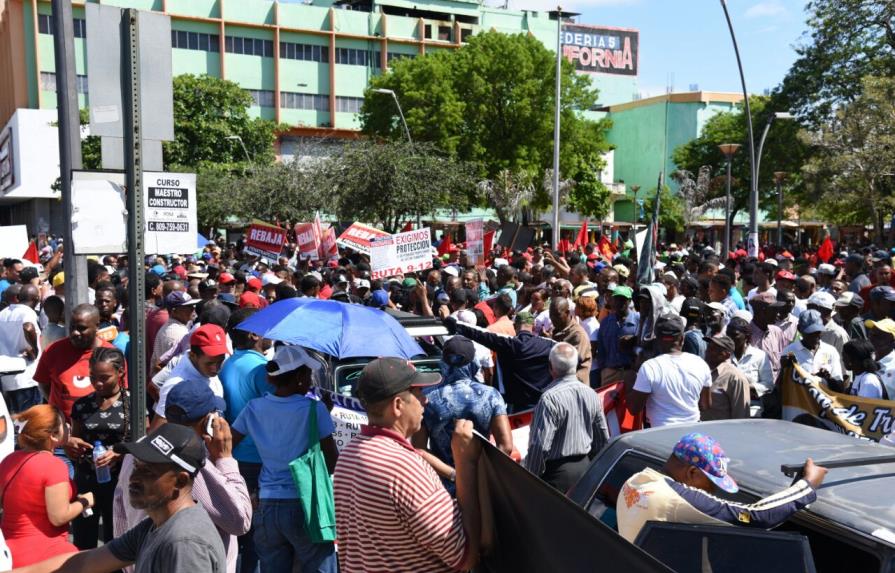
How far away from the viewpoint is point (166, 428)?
324cm

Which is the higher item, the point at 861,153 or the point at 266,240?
the point at 861,153

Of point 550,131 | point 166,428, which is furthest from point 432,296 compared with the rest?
point 550,131

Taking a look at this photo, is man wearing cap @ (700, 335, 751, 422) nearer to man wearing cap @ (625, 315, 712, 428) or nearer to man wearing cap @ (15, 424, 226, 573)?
man wearing cap @ (625, 315, 712, 428)

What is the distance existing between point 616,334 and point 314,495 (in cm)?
477

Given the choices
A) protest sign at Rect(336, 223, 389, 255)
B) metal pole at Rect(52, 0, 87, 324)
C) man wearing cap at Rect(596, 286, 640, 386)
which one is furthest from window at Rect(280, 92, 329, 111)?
metal pole at Rect(52, 0, 87, 324)

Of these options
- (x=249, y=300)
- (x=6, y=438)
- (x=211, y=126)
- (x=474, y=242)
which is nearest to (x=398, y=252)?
(x=474, y=242)

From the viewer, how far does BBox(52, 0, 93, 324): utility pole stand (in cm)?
663

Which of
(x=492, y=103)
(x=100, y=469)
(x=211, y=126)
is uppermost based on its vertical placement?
(x=492, y=103)

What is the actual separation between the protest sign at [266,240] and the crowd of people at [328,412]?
6063mm

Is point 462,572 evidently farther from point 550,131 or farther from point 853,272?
point 550,131

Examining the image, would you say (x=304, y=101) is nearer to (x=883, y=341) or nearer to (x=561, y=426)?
(x=883, y=341)

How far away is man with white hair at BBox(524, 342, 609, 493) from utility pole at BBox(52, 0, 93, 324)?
3.73 meters

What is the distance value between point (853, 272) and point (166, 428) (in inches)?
433

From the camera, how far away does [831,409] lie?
18.7 feet
